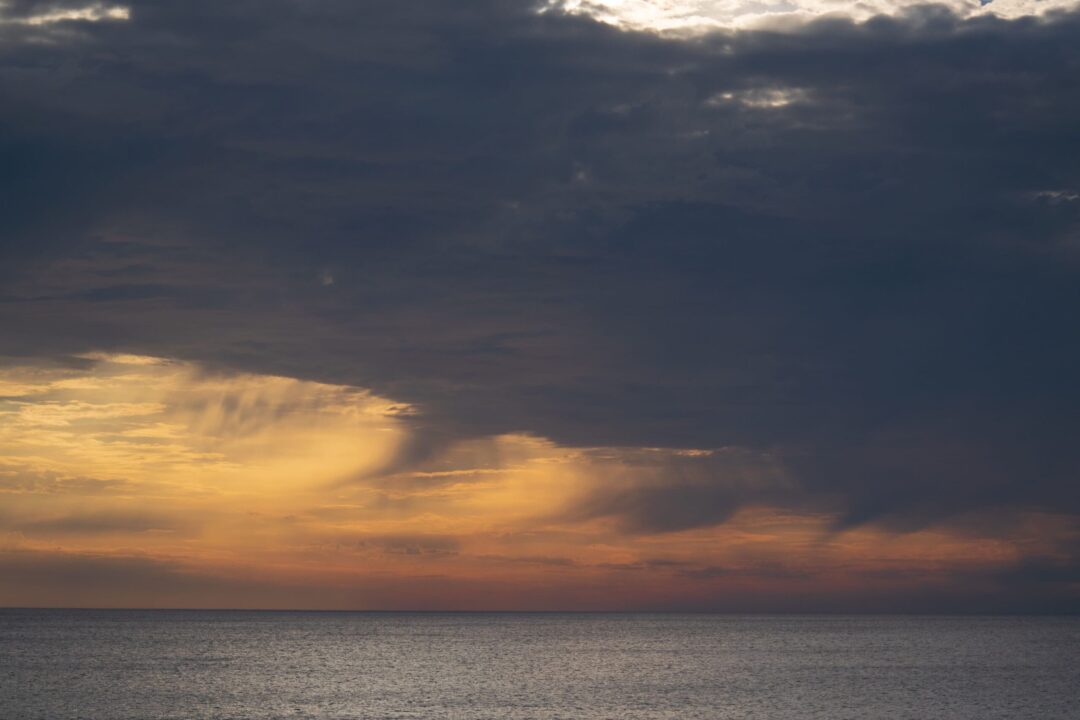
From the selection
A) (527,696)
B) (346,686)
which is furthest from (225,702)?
(527,696)

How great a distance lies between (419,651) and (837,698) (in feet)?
338

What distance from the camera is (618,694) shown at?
4247 inches

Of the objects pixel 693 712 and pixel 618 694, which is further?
pixel 618 694

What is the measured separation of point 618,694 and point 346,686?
2695cm

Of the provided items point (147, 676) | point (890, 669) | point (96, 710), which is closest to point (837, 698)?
point (890, 669)

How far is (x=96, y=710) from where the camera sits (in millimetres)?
90938

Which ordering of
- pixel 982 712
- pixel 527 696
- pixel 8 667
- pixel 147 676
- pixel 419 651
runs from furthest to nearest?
pixel 419 651 < pixel 8 667 < pixel 147 676 < pixel 527 696 < pixel 982 712

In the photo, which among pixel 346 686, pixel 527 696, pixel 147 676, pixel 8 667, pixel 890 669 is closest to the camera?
pixel 527 696

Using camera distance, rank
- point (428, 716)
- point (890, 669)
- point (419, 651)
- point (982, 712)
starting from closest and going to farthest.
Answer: point (428, 716), point (982, 712), point (890, 669), point (419, 651)

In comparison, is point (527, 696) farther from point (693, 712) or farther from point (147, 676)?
point (147, 676)

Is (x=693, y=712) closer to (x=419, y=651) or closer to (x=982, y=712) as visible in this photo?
(x=982, y=712)

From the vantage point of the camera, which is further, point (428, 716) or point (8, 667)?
point (8, 667)

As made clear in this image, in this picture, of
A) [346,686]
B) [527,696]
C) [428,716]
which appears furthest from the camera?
[346,686]

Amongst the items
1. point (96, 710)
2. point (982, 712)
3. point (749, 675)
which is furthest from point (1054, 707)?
point (96, 710)
